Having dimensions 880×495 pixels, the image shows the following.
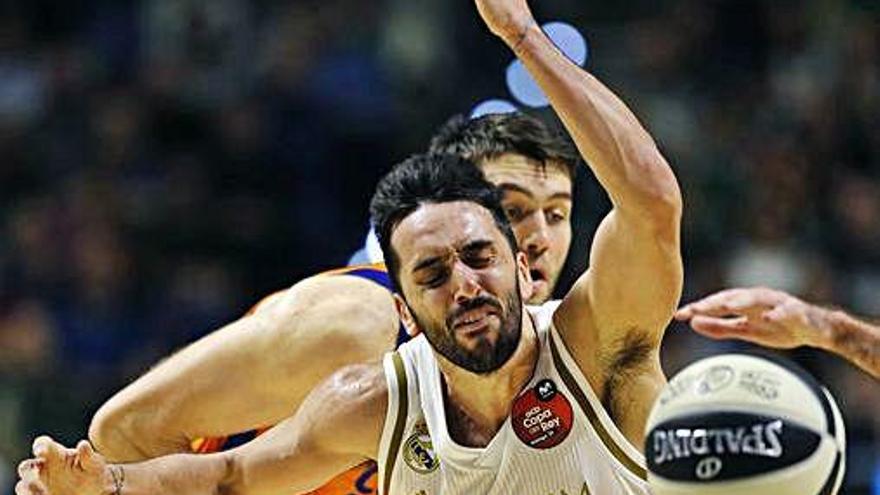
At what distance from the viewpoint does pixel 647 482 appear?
4277mm

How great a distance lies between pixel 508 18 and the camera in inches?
166

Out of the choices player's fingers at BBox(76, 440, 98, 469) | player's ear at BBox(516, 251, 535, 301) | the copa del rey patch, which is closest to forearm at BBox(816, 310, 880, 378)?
the copa del rey patch

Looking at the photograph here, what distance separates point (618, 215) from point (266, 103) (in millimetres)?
6349

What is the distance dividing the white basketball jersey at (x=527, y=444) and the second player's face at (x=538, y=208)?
630 mm

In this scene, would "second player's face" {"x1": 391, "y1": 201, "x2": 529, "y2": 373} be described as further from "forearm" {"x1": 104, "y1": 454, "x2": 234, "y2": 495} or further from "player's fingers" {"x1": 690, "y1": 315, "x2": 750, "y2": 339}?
"forearm" {"x1": 104, "y1": 454, "x2": 234, "y2": 495}

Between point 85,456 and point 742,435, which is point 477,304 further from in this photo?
point 85,456

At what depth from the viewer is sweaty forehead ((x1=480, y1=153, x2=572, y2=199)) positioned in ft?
17.7

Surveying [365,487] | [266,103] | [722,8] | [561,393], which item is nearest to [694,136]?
[722,8]

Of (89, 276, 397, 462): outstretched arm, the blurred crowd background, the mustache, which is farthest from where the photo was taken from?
the blurred crowd background

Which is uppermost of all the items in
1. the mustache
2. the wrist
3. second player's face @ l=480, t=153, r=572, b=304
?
the wrist

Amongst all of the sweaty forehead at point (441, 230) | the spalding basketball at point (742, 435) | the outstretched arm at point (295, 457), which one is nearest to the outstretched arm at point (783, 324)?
the spalding basketball at point (742, 435)

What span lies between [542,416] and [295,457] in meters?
0.66

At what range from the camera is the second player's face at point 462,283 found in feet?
14.1

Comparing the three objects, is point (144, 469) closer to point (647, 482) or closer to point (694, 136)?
point (647, 482)
